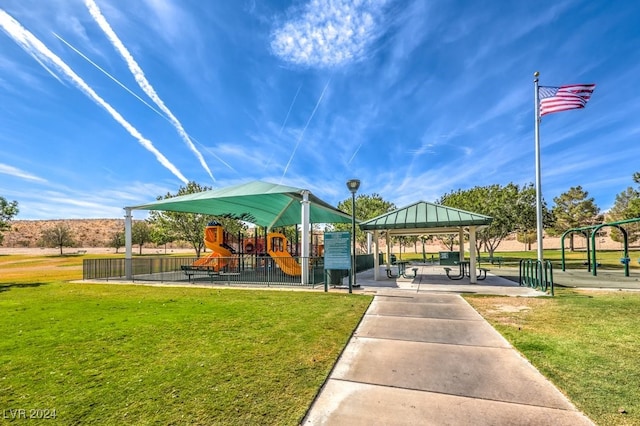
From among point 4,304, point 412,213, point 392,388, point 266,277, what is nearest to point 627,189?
point 412,213

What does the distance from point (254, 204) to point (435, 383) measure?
1593 cm

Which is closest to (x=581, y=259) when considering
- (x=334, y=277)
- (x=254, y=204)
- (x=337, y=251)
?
(x=334, y=277)

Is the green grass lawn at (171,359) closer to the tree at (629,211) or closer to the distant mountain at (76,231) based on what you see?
the tree at (629,211)

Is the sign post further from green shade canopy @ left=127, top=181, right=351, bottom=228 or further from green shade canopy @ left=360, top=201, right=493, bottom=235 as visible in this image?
green shade canopy @ left=360, top=201, right=493, bottom=235

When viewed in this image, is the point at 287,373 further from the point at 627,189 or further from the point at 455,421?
the point at 627,189

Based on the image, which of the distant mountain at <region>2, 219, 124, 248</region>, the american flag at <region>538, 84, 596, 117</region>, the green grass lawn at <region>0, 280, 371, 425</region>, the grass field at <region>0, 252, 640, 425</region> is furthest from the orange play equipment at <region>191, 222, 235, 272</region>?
the distant mountain at <region>2, 219, 124, 248</region>

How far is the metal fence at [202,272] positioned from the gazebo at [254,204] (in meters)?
0.74

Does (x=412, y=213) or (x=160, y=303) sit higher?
(x=412, y=213)

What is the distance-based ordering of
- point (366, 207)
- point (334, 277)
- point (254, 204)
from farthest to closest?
point (366, 207) → point (254, 204) → point (334, 277)

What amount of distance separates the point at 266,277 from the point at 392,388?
37.4ft

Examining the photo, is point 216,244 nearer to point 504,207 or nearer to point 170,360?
point 170,360

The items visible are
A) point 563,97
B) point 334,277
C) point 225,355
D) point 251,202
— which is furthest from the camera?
point 251,202

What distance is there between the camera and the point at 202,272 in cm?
1648

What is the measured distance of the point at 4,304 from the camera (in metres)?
9.41
